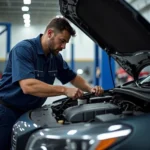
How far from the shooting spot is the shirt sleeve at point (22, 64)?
6.60 feet

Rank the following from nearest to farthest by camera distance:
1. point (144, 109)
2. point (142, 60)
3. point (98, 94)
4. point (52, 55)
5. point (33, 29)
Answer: point (144, 109) < point (142, 60) < point (98, 94) < point (52, 55) < point (33, 29)

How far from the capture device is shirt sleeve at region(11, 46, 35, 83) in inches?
79.2

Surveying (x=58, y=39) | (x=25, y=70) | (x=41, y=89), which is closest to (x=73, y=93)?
(x=41, y=89)

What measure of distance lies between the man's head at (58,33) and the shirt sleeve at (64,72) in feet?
1.18

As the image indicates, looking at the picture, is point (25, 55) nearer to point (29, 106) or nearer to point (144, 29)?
point (29, 106)

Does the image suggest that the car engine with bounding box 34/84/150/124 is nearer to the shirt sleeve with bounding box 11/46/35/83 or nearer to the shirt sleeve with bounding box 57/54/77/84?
the shirt sleeve with bounding box 11/46/35/83

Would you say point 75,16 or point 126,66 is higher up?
point 75,16

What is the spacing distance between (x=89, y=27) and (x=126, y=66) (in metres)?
0.48

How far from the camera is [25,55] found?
6.92ft

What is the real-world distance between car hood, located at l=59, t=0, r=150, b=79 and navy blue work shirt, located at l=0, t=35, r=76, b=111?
1.36 feet

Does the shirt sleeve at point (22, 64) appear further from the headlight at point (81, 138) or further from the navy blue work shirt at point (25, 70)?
the headlight at point (81, 138)

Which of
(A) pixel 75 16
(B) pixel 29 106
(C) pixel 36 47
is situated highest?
(A) pixel 75 16

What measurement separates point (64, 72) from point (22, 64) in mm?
713

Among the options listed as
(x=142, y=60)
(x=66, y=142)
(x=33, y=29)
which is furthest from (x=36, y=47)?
(x=33, y=29)
